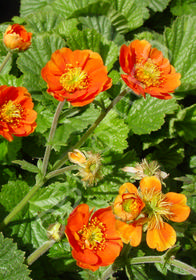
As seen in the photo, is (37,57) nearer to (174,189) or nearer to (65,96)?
(65,96)

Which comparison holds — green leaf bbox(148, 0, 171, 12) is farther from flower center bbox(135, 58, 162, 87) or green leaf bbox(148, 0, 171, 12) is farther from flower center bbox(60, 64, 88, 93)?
flower center bbox(60, 64, 88, 93)

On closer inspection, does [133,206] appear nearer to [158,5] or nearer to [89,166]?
[89,166]

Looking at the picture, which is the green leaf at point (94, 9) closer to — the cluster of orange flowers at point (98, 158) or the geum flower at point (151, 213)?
the cluster of orange flowers at point (98, 158)

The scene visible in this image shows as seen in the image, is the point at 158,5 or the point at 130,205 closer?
the point at 130,205

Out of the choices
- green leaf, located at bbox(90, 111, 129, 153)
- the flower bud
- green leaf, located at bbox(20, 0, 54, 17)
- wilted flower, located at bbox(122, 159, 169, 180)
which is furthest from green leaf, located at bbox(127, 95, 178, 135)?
green leaf, located at bbox(20, 0, 54, 17)

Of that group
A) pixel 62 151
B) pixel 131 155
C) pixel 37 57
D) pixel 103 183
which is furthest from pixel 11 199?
pixel 37 57

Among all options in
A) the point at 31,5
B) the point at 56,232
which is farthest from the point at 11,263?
the point at 31,5
